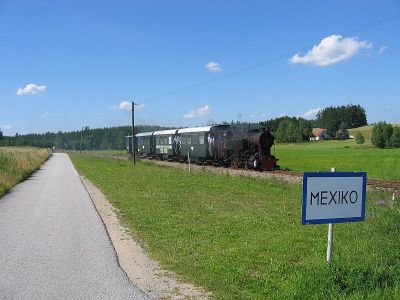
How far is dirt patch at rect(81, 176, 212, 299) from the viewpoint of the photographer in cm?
546

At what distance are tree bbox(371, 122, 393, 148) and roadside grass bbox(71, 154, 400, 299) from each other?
79304 millimetres

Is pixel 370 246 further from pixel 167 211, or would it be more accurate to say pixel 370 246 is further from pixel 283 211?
pixel 167 211

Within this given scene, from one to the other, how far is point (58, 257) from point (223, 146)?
24.1 m

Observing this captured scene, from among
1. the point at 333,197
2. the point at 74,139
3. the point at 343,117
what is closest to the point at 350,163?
the point at 333,197

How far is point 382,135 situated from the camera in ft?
288

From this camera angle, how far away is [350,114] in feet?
503

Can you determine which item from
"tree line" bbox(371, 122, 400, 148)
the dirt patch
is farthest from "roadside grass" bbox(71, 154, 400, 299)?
"tree line" bbox(371, 122, 400, 148)

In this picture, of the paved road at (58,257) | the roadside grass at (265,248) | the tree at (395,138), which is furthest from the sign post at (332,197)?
the tree at (395,138)

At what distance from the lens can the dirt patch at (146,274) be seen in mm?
5465

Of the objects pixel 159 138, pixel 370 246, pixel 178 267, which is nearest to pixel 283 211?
pixel 370 246

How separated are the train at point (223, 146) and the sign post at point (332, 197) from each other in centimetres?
2085

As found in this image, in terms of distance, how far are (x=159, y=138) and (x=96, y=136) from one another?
126396 millimetres

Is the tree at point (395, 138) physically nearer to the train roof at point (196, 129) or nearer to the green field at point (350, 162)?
the green field at point (350, 162)

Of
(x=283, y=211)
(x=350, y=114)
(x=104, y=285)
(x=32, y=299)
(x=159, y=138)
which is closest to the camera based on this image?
(x=32, y=299)
